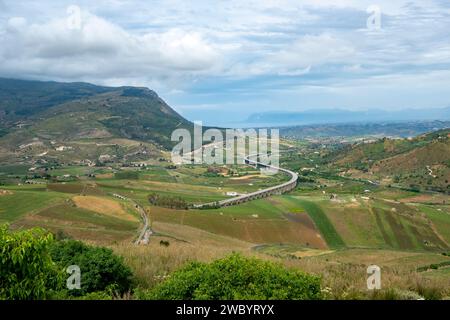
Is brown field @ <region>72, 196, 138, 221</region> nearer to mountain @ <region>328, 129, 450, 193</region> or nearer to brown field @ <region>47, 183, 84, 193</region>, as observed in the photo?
brown field @ <region>47, 183, 84, 193</region>

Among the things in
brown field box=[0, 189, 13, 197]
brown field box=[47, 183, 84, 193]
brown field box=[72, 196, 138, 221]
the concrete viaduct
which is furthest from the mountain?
brown field box=[0, 189, 13, 197]

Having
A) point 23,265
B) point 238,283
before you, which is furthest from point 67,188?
point 238,283

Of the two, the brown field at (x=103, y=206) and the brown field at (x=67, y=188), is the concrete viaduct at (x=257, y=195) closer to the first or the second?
the brown field at (x=103, y=206)

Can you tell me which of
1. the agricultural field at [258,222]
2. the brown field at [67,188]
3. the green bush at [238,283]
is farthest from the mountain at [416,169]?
the green bush at [238,283]
